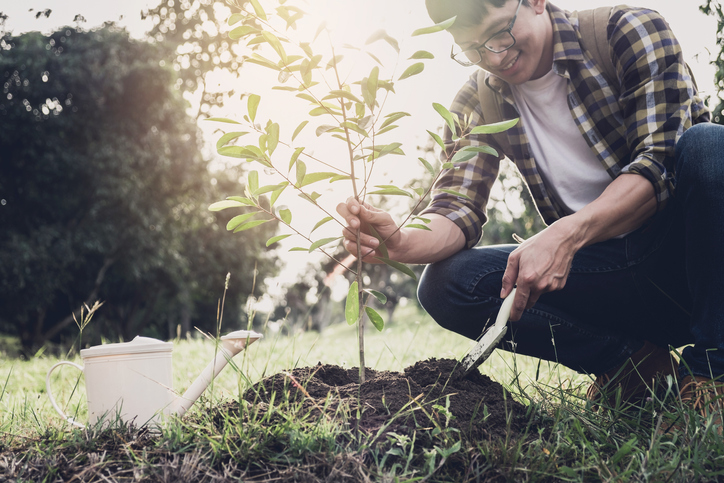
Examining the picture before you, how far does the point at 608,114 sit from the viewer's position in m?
1.93

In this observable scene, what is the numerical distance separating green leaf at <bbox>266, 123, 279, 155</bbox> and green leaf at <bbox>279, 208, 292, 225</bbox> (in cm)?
19

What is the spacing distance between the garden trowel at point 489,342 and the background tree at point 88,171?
12.1 metres

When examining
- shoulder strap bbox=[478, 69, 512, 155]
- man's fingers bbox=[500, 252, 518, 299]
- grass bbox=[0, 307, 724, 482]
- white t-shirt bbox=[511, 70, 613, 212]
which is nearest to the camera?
grass bbox=[0, 307, 724, 482]

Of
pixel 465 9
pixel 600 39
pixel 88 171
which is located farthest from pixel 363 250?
pixel 88 171

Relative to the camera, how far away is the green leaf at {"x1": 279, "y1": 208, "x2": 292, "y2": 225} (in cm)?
151

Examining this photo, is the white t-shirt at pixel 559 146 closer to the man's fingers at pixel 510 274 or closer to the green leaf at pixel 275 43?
the man's fingers at pixel 510 274

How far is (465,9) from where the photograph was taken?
72.6 inches

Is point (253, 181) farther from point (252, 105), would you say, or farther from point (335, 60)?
point (335, 60)

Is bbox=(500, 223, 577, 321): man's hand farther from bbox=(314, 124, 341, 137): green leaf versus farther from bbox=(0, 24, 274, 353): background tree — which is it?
bbox=(0, 24, 274, 353): background tree

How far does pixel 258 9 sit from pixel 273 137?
A: 1.11ft

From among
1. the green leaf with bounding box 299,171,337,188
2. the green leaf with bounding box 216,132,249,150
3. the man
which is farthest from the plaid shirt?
the green leaf with bounding box 216,132,249,150

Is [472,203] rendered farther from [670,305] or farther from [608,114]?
[670,305]

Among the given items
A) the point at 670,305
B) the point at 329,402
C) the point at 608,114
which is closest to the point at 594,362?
the point at 670,305

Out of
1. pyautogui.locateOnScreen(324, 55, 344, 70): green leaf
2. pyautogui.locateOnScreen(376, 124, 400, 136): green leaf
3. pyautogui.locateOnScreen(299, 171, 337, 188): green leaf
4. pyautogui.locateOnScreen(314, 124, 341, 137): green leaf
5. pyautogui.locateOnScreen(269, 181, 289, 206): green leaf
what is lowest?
pyautogui.locateOnScreen(269, 181, 289, 206): green leaf
